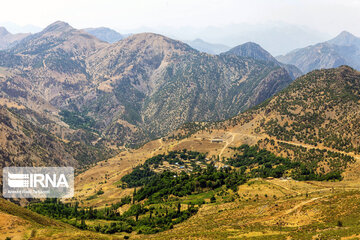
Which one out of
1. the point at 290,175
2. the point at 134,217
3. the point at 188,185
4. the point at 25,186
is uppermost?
the point at 290,175

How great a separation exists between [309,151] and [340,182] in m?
48.5

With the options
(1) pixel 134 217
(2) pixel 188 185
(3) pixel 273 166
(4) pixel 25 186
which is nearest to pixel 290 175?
(3) pixel 273 166

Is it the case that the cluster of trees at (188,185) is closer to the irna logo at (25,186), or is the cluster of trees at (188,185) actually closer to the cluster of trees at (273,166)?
the cluster of trees at (273,166)

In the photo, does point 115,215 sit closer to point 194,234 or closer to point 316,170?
point 194,234

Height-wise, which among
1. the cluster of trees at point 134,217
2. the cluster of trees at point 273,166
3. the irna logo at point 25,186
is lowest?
the irna logo at point 25,186

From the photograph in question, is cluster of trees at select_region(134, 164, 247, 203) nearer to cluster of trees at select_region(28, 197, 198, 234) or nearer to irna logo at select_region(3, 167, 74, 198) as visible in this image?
cluster of trees at select_region(28, 197, 198, 234)

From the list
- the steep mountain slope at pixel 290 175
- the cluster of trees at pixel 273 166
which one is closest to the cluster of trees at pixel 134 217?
the steep mountain slope at pixel 290 175

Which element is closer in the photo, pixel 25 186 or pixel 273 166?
pixel 273 166

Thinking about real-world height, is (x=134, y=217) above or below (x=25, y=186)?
above

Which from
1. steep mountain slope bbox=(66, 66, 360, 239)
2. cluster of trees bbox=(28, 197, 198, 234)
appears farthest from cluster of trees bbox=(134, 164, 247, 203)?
cluster of trees bbox=(28, 197, 198, 234)

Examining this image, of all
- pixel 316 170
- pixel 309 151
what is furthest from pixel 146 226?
pixel 309 151

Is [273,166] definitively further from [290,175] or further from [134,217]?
[134,217]

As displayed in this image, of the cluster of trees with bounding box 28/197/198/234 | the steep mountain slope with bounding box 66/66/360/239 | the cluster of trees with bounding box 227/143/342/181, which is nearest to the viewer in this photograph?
the steep mountain slope with bounding box 66/66/360/239

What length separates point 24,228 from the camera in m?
64.9
